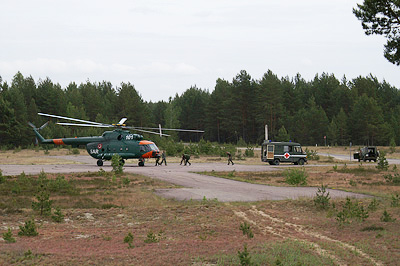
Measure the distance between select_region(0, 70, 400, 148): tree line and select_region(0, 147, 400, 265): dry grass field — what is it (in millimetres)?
55449

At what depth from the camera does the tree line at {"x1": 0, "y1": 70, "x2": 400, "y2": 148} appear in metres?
84.2

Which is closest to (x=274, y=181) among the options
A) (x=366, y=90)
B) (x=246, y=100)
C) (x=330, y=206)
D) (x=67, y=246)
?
(x=330, y=206)

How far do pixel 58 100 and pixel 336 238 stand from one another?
309 ft

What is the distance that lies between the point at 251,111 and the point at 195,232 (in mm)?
91219

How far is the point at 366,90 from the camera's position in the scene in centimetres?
11125

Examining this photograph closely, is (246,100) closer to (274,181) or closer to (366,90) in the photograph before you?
(366,90)

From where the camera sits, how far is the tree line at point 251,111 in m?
84.2

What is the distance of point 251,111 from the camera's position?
10275 centimetres

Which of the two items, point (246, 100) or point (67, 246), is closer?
point (67, 246)

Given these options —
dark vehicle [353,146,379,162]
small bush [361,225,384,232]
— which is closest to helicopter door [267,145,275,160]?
dark vehicle [353,146,379,162]

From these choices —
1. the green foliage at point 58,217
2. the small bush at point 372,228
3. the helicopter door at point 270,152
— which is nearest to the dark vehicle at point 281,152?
the helicopter door at point 270,152

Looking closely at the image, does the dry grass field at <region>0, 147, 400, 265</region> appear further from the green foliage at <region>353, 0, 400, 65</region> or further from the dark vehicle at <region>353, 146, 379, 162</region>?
the dark vehicle at <region>353, 146, 379, 162</region>

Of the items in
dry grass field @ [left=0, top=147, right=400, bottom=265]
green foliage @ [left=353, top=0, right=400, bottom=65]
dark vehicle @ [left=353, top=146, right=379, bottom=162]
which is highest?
green foliage @ [left=353, top=0, right=400, bottom=65]

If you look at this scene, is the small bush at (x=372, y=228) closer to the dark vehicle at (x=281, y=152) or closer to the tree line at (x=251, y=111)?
the dark vehicle at (x=281, y=152)
